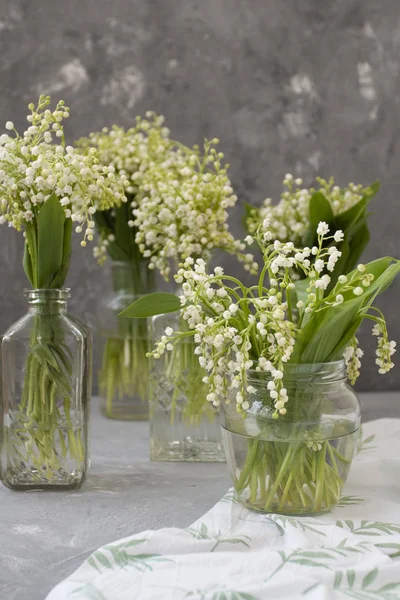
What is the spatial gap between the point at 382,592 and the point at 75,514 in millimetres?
390

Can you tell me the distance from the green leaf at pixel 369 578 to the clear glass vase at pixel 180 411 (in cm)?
47

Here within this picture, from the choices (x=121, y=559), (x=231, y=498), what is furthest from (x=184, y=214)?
(x=121, y=559)

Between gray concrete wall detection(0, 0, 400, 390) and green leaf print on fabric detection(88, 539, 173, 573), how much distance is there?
933 millimetres

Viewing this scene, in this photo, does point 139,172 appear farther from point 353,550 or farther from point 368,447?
point 353,550

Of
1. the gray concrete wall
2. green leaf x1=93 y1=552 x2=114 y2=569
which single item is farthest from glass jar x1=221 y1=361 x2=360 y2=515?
the gray concrete wall

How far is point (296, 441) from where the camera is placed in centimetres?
85

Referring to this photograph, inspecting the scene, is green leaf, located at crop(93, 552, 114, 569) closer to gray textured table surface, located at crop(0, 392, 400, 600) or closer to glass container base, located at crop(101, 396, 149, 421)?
gray textured table surface, located at crop(0, 392, 400, 600)

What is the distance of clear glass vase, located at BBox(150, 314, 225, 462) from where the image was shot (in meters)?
1.16

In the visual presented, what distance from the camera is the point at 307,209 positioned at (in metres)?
1.32

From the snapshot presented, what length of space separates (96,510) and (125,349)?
1.57 feet

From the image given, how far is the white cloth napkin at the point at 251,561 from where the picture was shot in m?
0.68

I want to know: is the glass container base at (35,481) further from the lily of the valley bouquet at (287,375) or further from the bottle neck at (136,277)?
the bottle neck at (136,277)

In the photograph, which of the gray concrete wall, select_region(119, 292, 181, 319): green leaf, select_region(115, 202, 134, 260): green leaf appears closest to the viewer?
select_region(119, 292, 181, 319): green leaf

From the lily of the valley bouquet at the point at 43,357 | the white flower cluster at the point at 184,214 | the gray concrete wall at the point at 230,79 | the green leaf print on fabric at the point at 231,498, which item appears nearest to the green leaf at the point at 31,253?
the lily of the valley bouquet at the point at 43,357
